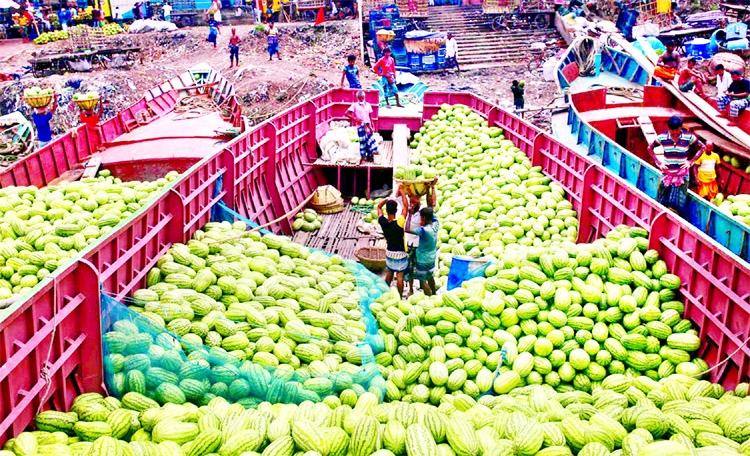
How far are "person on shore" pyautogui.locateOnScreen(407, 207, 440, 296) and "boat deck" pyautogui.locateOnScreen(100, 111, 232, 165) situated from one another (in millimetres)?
4450

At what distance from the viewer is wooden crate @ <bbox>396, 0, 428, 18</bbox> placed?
111 feet

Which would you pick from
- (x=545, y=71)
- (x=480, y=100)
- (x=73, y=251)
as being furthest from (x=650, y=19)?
(x=73, y=251)

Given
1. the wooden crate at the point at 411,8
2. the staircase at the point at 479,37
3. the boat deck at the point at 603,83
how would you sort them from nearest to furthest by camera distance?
the boat deck at the point at 603,83, the staircase at the point at 479,37, the wooden crate at the point at 411,8

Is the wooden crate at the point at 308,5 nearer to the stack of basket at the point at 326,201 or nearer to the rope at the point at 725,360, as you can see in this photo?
the stack of basket at the point at 326,201

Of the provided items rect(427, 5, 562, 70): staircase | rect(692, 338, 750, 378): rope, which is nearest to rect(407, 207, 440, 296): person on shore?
rect(692, 338, 750, 378): rope

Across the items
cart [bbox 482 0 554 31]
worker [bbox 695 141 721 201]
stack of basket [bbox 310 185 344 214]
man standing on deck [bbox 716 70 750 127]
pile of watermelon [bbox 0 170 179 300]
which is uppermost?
cart [bbox 482 0 554 31]

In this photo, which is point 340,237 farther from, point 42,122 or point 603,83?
point 603,83

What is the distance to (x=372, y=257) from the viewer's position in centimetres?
999

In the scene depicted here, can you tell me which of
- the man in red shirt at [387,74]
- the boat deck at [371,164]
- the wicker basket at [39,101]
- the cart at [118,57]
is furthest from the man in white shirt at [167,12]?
the boat deck at [371,164]

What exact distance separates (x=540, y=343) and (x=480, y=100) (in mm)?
9430

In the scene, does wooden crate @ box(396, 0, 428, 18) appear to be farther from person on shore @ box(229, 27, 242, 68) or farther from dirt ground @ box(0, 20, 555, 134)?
person on shore @ box(229, 27, 242, 68)

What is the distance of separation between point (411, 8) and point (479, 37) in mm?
3761

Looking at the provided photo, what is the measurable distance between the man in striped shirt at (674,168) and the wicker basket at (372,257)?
3.83 meters

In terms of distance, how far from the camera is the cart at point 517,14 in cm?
3391
